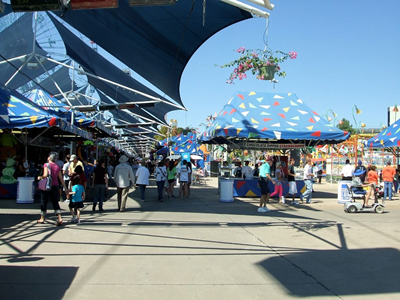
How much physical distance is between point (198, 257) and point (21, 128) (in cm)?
822

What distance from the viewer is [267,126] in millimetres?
16625

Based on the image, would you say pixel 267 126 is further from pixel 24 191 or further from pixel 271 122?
pixel 24 191

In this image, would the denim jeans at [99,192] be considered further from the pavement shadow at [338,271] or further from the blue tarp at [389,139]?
the blue tarp at [389,139]

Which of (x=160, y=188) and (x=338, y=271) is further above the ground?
(x=160, y=188)

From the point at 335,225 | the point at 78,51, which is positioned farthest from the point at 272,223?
the point at 78,51

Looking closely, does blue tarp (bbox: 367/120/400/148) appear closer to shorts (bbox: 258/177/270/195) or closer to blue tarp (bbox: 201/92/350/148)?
blue tarp (bbox: 201/92/350/148)

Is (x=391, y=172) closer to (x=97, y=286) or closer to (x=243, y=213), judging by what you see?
(x=243, y=213)

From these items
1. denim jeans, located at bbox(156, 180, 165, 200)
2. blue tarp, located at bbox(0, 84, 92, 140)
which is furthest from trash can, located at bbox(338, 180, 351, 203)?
blue tarp, located at bbox(0, 84, 92, 140)

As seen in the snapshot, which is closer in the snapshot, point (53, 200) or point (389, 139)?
point (53, 200)

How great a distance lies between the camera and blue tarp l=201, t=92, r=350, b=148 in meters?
16.3

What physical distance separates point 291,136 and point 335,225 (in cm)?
640

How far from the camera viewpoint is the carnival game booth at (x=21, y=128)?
481 inches

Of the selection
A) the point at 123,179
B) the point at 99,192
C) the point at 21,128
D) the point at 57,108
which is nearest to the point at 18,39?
the point at 57,108

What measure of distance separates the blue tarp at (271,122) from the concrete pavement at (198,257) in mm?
5034
